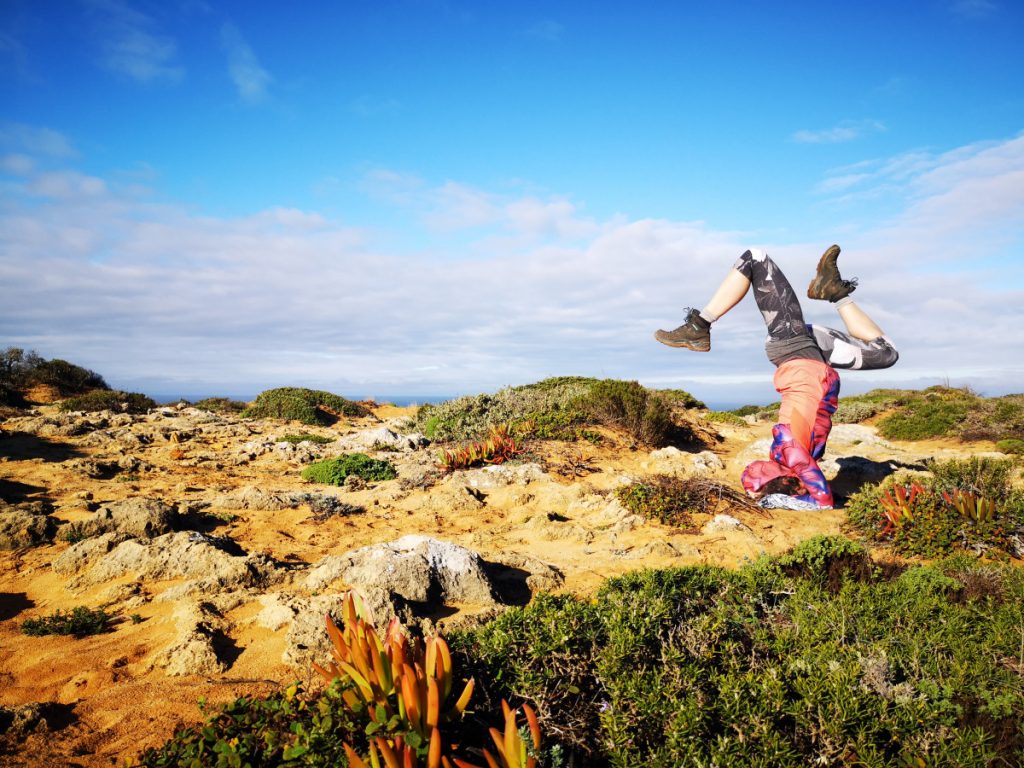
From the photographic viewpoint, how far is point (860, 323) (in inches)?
273

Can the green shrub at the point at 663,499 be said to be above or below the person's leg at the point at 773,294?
below

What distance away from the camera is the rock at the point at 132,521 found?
6.20m

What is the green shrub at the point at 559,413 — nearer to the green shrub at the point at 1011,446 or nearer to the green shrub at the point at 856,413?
the green shrub at the point at 1011,446

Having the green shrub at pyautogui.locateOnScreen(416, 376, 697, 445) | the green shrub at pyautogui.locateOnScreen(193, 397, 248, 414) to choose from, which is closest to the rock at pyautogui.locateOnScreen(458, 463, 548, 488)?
the green shrub at pyautogui.locateOnScreen(416, 376, 697, 445)

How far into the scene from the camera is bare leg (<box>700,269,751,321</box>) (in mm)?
7109

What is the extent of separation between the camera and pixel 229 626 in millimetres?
4129

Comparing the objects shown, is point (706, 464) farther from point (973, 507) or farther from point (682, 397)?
point (682, 397)

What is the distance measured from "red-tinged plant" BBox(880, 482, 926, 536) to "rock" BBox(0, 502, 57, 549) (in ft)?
32.1

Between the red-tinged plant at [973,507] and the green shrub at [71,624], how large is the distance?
28.1ft

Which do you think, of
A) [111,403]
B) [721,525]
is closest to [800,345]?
[721,525]

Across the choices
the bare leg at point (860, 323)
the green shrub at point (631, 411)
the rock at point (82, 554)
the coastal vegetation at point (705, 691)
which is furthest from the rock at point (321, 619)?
the green shrub at point (631, 411)

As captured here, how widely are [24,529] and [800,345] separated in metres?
10.00

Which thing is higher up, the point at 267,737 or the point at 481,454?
the point at 481,454

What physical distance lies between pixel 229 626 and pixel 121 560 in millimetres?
2084
